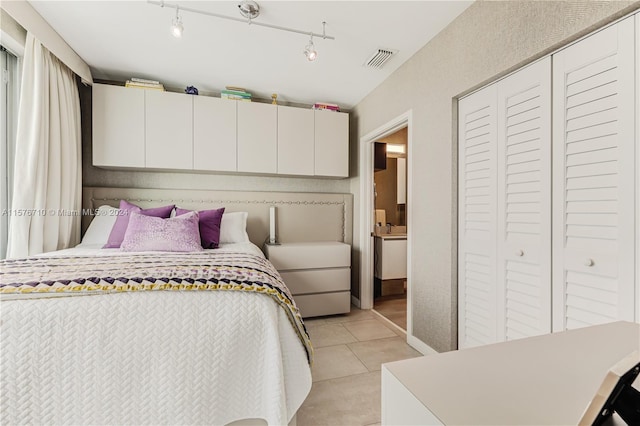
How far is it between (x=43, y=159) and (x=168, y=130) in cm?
97

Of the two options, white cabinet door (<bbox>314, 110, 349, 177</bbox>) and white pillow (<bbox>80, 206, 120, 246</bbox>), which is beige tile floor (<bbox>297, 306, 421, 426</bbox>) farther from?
white pillow (<bbox>80, 206, 120, 246</bbox>)

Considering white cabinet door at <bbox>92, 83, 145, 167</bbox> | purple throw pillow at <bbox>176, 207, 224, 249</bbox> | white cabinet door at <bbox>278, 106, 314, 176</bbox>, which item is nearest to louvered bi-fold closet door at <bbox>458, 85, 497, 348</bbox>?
white cabinet door at <bbox>278, 106, 314, 176</bbox>

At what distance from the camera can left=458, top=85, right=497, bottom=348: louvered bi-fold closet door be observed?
70.7 inches

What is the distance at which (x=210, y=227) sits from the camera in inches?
103

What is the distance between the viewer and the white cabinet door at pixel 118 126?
2.70 meters

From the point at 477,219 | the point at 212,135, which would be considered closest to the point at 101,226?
the point at 212,135

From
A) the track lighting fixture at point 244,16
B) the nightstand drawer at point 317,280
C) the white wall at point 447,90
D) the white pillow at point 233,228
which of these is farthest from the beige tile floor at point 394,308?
the track lighting fixture at point 244,16

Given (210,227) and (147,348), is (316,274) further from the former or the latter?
(147,348)

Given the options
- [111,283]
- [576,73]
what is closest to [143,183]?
[111,283]

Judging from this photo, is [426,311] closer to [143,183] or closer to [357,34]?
[357,34]

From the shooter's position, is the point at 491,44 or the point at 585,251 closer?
the point at 585,251

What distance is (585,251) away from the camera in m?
1.30

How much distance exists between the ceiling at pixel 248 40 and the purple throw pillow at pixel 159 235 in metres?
1.37

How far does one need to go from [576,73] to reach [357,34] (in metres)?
1.38
